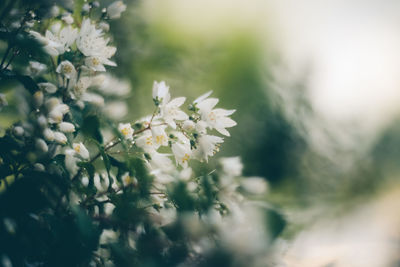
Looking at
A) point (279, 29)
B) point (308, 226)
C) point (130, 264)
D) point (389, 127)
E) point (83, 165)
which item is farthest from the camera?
point (279, 29)

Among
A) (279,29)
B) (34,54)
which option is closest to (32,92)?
(34,54)

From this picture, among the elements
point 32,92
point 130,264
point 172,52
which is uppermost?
point 172,52

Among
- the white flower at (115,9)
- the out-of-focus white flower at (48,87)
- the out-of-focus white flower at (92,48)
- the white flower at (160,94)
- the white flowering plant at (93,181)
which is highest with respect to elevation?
the white flower at (115,9)

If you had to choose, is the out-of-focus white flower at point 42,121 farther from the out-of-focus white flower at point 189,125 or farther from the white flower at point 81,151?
the out-of-focus white flower at point 189,125

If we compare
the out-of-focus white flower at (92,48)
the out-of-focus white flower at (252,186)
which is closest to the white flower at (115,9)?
the out-of-focus white flower at (92,48)

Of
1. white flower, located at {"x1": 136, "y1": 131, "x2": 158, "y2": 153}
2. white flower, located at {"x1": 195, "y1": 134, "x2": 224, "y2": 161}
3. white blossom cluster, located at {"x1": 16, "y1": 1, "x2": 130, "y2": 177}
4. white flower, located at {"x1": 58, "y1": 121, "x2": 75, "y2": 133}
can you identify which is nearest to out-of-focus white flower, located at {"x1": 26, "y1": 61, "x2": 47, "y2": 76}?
white blossom cluster, located at {"x1": 16, "y1": 1, "x2": 130, "y2": 177}

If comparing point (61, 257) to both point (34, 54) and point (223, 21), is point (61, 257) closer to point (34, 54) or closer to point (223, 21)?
point (34, 54)

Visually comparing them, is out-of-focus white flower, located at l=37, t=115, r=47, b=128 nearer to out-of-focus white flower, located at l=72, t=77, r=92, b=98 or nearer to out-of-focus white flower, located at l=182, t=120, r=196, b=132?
out-of-focus white flower, located at l=72, t=77, r=92, b=98
